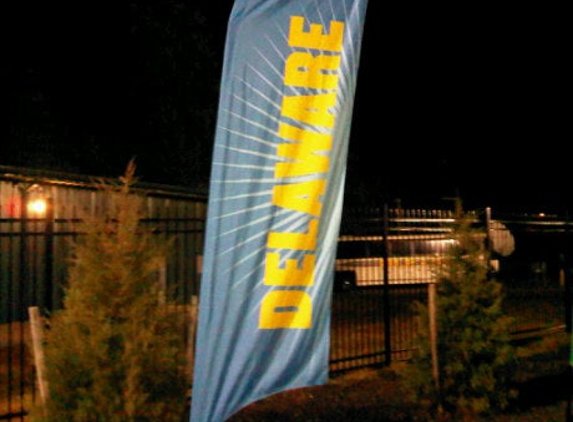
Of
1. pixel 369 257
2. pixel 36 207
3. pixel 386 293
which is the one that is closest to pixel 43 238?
pixel 36 207

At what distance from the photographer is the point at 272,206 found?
517 cm

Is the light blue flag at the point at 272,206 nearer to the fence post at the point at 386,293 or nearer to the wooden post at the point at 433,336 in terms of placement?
the wooden post at the point at 433,336

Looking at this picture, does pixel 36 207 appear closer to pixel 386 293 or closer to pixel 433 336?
pixel 386 293

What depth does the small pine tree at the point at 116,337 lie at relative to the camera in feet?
14.4

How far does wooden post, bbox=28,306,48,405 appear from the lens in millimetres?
4496

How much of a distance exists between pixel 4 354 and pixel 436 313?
8311mm

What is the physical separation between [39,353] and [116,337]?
0.55 meters

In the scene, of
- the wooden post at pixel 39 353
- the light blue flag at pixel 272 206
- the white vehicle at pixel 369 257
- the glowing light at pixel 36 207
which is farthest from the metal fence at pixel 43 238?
the white vehicle at pixel 369 257

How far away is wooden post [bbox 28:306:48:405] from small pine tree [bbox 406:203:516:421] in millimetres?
4008

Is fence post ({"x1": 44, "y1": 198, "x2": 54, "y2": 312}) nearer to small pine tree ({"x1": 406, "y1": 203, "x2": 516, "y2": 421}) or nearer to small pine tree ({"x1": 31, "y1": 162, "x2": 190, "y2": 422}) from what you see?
small pine tree ({"x1": 31, "y1": 162, "x2": 190, "y2": 422})

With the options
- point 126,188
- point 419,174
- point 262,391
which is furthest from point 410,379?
point 419,174

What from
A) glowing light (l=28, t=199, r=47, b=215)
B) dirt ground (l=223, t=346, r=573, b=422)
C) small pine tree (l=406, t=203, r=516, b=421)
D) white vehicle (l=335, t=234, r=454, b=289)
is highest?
glowing light (l=28, t=199, r=47, b=215)

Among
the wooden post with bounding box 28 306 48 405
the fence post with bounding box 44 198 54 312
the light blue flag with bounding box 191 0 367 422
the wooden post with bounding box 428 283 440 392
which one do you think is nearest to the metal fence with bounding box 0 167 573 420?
the fence post with bounding box 44 198 54 312

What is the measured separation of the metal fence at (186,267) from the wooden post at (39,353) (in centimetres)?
18
